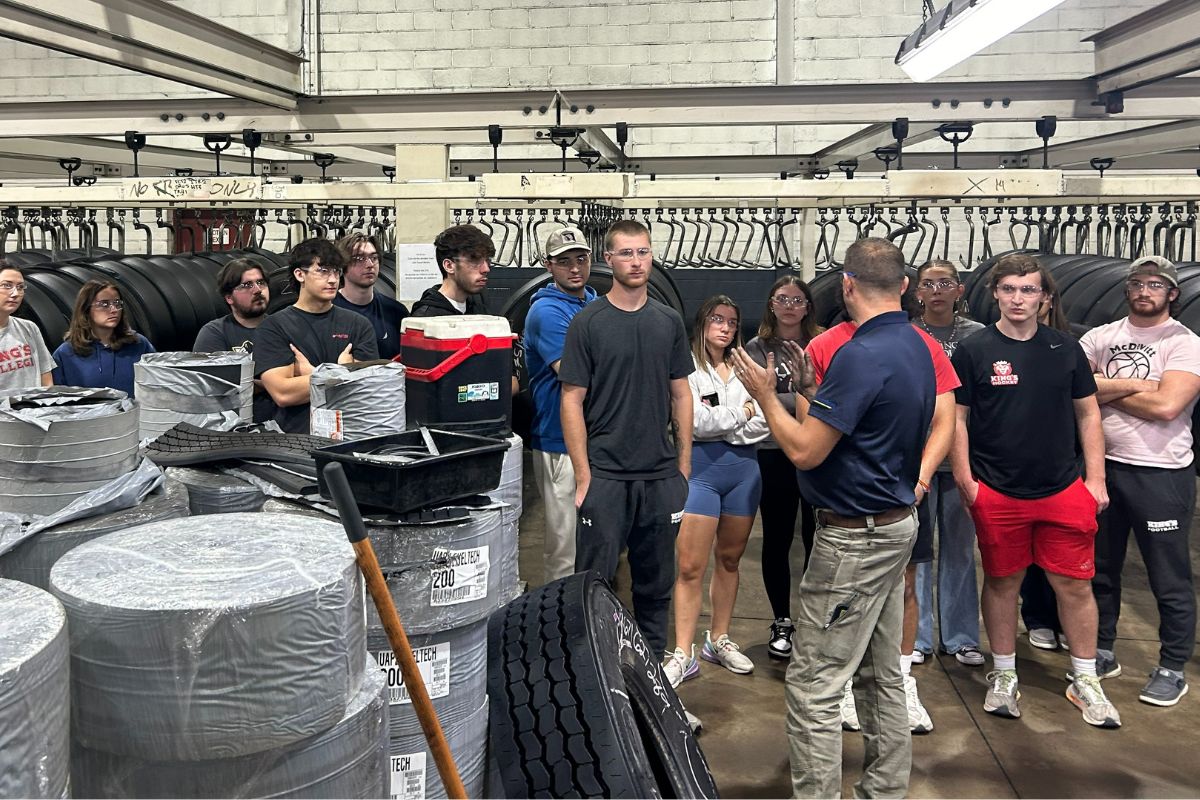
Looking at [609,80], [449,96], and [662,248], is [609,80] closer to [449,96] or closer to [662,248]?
[662,248]

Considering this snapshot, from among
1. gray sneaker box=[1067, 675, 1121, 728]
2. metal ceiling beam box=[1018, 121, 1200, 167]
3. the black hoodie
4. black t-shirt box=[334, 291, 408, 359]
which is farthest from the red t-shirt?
metal ceiling beam box=[1018, 121, 1200, 167]

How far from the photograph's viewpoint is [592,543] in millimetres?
3283

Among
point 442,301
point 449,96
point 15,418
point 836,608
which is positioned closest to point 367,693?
point 15,418

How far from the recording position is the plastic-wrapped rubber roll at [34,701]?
120cm

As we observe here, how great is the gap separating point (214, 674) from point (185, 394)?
171cm

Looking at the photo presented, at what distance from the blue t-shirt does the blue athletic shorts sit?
2.27m

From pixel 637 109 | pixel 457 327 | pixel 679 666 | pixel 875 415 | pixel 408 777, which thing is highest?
pixel 637 109

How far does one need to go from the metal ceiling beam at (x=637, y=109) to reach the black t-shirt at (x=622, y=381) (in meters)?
2.20

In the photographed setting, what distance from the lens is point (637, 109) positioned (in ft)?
17.1

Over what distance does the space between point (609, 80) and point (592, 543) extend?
798 cm

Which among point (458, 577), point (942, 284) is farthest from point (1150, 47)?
point (458, 577)

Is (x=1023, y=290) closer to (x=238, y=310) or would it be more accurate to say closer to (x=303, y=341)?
(x=303, y=341)

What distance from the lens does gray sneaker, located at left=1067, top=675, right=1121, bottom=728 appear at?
3479mm

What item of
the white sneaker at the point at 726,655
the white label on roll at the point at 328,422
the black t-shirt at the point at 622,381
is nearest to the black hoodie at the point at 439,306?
the black t-shirt at the point at 622,381
